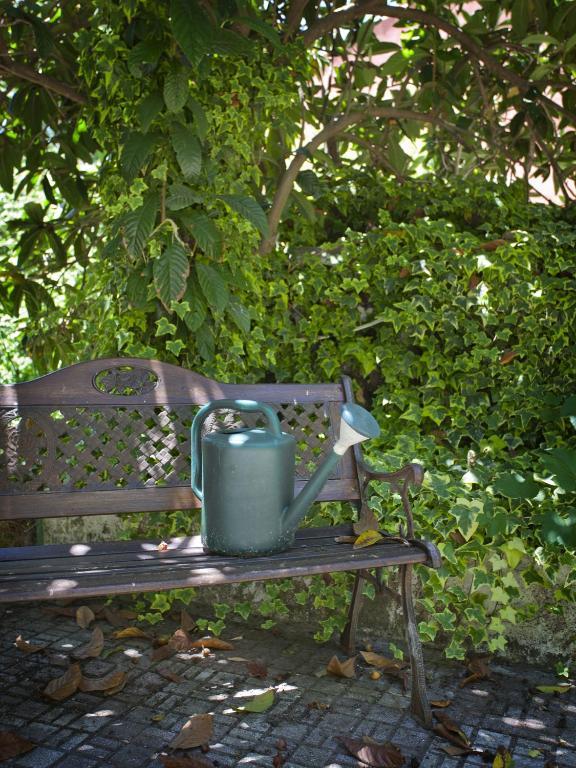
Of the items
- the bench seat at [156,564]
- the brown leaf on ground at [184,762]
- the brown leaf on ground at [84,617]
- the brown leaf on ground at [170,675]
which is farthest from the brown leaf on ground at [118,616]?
the brown leaf on ground at [184,762]

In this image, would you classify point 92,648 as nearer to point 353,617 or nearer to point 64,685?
point 64,685

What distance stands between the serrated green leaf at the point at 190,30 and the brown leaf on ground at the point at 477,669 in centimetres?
191

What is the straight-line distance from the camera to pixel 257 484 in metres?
2.09

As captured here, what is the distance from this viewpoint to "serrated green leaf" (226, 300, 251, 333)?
290cm

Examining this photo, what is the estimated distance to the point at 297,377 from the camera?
133 inches

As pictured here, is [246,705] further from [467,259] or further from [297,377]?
[467,259]

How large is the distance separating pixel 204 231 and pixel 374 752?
5.42 ft

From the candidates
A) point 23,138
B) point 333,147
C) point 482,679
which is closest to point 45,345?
point 23,138

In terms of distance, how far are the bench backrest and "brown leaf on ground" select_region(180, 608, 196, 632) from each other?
1.84 ft

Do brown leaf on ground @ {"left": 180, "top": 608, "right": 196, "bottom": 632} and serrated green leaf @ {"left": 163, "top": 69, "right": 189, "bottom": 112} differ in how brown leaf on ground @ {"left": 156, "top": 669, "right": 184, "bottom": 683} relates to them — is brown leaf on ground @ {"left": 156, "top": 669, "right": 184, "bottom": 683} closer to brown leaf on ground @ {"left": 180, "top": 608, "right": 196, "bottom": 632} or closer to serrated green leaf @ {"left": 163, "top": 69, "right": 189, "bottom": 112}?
brown leaf on ground @ {"left": 180, "top": 608, "right": 196, "bottom": 632}

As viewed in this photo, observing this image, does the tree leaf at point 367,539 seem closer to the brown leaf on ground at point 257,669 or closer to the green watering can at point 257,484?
the green watering can at point 257,484

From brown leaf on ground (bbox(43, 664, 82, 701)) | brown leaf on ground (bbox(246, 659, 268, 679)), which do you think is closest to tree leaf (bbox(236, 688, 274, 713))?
brown leaf on ground (bbox(246, 659, 268, 679))

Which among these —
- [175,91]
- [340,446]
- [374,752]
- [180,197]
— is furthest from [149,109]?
[374,752]

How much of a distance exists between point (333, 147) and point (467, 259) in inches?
43.7
